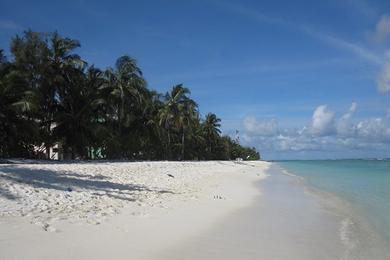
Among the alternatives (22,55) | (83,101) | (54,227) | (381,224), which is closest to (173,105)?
(83,101)

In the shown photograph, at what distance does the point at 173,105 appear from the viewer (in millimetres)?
52156

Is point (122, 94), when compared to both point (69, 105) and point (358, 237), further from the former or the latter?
point (358, 237)

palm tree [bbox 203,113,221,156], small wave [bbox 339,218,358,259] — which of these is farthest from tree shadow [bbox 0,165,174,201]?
palm tree [bbox 203,113,221,156]

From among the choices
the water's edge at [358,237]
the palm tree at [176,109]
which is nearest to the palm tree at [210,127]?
the palm tree at [176,109]

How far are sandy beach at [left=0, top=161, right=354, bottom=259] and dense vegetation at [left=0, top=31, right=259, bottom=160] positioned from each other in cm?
1508

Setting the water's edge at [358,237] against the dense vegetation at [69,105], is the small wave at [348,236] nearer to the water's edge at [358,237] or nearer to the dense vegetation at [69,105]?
the water's edge at [358,237]

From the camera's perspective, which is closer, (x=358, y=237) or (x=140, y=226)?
(x=140, y=226)

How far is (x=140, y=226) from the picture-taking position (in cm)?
882

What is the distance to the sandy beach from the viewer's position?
6887 mm

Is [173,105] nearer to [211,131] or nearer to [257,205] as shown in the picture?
[211,131]

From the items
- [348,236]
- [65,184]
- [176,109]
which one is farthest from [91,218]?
[176,109]

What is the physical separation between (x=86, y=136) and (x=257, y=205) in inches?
887

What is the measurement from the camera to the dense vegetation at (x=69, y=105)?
91.7ft

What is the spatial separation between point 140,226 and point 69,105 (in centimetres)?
2778
